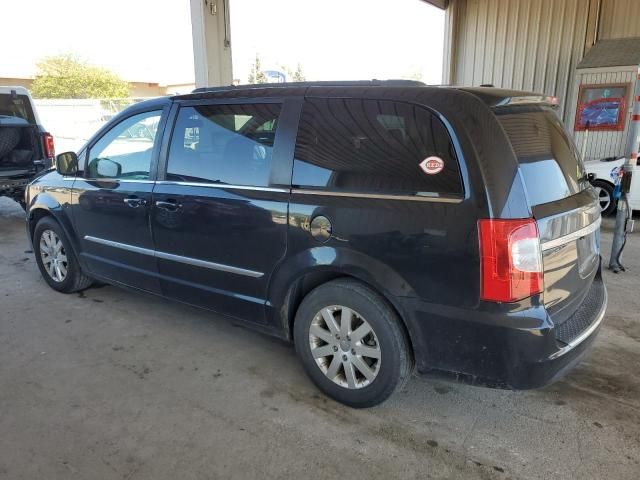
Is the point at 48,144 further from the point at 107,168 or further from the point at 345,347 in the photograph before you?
the point at 345,347

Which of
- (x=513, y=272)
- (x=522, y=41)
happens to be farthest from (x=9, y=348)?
(x=522, y=41)

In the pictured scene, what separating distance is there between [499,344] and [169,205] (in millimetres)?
2273

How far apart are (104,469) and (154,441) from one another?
0.27 metres

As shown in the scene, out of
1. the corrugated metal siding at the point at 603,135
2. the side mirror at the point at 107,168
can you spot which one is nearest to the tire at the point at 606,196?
the corrugated metal siding at the point at 603,135

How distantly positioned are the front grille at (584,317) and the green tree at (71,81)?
145ft

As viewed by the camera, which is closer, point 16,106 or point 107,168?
point 107,168

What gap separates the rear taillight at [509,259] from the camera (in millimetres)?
2180

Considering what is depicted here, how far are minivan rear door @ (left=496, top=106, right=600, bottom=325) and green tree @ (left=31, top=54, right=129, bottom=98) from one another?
44.1 meters

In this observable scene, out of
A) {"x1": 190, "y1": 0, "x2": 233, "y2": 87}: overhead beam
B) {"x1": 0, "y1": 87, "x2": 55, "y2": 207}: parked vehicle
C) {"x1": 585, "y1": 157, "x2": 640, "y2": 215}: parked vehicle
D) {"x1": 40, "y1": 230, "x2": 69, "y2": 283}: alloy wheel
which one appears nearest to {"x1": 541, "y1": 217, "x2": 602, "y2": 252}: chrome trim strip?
{"x1": 40, "y1": 230, "x2": 69, "y2": 283}: alloy wheel

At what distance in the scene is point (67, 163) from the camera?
165 inches

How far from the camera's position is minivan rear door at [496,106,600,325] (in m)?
2.32

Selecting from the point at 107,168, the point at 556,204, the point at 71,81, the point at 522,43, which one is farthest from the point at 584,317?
the point at 71,81

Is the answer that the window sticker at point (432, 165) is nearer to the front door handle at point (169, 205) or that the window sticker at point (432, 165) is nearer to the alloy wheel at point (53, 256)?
the front door handle at point (169, 205)

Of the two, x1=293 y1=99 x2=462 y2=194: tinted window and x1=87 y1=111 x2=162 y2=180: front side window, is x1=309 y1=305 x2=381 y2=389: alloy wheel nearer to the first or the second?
x1=293 y1=99 x2=462 y2=194: tinted window
